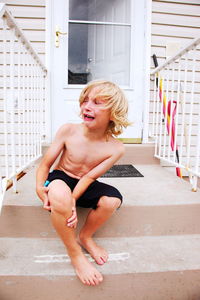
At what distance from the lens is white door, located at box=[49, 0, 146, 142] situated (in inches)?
113

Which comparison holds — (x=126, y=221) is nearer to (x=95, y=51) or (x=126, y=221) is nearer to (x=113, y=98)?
(x=113, y=98)

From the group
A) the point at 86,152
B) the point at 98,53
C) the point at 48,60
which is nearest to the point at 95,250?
the point at 86,152

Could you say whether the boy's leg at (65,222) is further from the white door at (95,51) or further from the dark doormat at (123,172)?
the white door at (95,51)

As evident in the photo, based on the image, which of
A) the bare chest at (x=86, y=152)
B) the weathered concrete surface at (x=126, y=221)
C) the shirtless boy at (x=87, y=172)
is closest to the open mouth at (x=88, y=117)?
the shirtless boy at (x=87, y=172)

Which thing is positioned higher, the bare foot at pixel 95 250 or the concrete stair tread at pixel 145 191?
the concrete stair tread at pixel 145 191

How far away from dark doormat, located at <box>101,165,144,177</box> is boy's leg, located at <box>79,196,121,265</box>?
89 cm

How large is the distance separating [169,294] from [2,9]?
1.60 meters

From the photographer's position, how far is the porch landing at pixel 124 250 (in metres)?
1.07

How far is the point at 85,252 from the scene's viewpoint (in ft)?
4.10

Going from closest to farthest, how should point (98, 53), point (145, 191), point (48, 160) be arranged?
point (48, 160)
point (145, 191)
point (98, 53)

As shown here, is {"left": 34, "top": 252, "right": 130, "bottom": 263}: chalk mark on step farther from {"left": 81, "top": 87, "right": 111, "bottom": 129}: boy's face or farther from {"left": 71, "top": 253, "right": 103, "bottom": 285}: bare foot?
{"left": 81, "top": 87, "right": 111, "bottom": 129}: boy's face

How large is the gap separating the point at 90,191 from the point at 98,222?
0.16 m

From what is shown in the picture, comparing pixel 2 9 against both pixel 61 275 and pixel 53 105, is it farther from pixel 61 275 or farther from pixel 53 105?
pixel 53 105

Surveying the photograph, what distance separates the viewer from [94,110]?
124 cm
